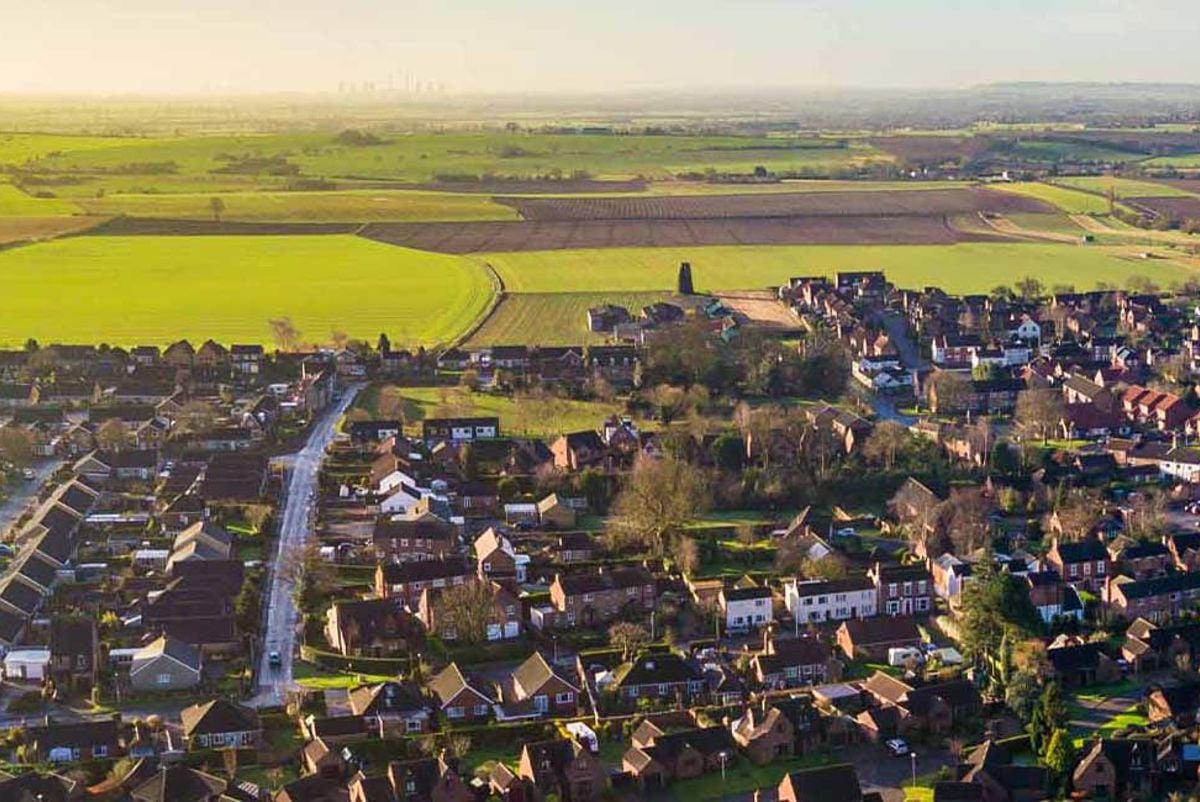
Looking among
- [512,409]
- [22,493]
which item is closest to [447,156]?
[512,409]

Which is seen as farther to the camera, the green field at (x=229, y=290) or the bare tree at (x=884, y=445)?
the green field at (x=229, y=290)

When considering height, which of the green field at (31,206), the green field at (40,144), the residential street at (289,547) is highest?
the green field at (40,144)

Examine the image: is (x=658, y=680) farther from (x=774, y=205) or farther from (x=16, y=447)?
A: (x=774, y=205)

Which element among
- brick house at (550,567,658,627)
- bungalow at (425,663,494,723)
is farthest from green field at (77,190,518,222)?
bungalow at (425,663,494,723)

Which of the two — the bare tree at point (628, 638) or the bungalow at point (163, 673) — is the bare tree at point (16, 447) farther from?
the bare tree at point (628, 638)

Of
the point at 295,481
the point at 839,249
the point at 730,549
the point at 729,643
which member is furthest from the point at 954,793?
the point at 839,249

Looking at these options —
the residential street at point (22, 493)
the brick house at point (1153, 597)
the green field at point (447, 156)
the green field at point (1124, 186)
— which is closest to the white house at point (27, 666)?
the residential street at point (22, 493)

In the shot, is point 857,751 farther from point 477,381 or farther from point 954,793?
point 477,381

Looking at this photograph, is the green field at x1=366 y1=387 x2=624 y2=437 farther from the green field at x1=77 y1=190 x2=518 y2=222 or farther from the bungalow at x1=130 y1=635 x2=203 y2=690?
the green field at x1=77 y1=190 x2=518 y2=222

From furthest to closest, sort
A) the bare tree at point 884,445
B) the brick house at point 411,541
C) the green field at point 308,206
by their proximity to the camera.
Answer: the green field at point 308,206 → the bare tree at point 884,445 → the brick house at point 411,541
